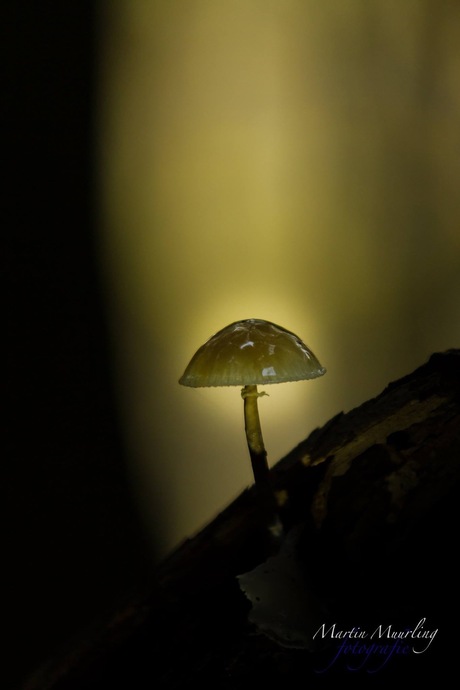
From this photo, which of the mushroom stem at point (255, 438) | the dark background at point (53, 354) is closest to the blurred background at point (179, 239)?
the dark background at point (53, 354)

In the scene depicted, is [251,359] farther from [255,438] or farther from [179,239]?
[179,239]

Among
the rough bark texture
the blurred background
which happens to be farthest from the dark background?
the rough bark texture

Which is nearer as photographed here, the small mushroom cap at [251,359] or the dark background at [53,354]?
the small mushroom cap at [251,359]

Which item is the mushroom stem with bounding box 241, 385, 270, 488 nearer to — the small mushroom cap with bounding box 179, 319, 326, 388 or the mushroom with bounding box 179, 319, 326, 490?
the mushroom with bounding box 179, 319, 326, 490

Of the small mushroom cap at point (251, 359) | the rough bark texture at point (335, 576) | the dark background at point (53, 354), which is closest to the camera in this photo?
the rough bark texture at point (335, 576)

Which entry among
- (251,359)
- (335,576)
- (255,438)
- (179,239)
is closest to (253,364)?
(251,359)

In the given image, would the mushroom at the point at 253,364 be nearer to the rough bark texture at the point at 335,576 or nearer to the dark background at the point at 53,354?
the rough bark texture at the point at 335,576

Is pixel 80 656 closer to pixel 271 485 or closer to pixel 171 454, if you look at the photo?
pixel 271 485

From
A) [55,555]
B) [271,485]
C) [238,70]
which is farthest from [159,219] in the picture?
[55,555]
